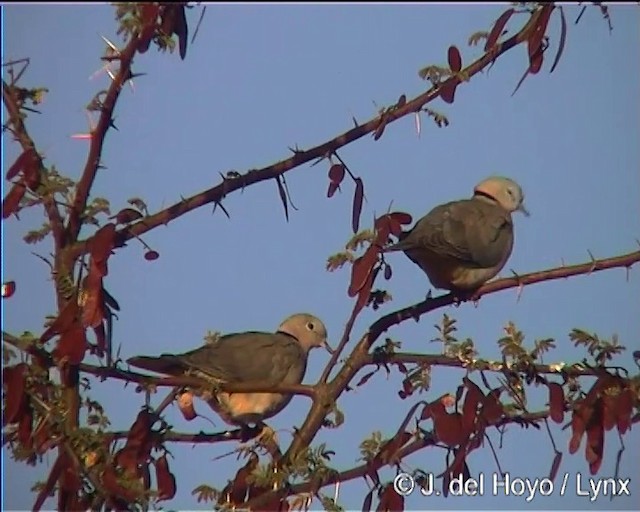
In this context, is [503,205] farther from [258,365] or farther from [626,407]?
[626,407]

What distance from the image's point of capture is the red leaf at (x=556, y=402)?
170 centimetres

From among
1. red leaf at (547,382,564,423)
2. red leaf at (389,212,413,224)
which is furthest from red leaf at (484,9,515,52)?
red leaf at (547,382,564,423)

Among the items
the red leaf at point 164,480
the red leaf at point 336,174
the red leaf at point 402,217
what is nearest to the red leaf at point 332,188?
the red leaf at point 336,174

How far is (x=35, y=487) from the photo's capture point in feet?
5.52

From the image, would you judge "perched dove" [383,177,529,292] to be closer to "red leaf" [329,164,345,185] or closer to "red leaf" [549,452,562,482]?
"red leaf" [329,164,345,185]

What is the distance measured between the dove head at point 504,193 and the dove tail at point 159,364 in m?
1.78

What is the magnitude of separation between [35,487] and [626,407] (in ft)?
3.56

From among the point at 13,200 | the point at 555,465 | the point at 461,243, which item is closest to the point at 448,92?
the point at 555,465

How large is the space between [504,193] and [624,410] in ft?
6.75

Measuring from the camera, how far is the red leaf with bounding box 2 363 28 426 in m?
1.51

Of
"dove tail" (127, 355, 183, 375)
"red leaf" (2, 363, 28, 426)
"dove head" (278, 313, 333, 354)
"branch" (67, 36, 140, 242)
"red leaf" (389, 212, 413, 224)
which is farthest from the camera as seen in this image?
"dove head" (278, 313, 333, 354)

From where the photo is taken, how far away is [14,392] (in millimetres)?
1513

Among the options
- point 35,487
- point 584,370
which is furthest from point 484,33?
point 35,487

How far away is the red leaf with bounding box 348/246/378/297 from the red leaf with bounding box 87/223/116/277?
0.47 m
